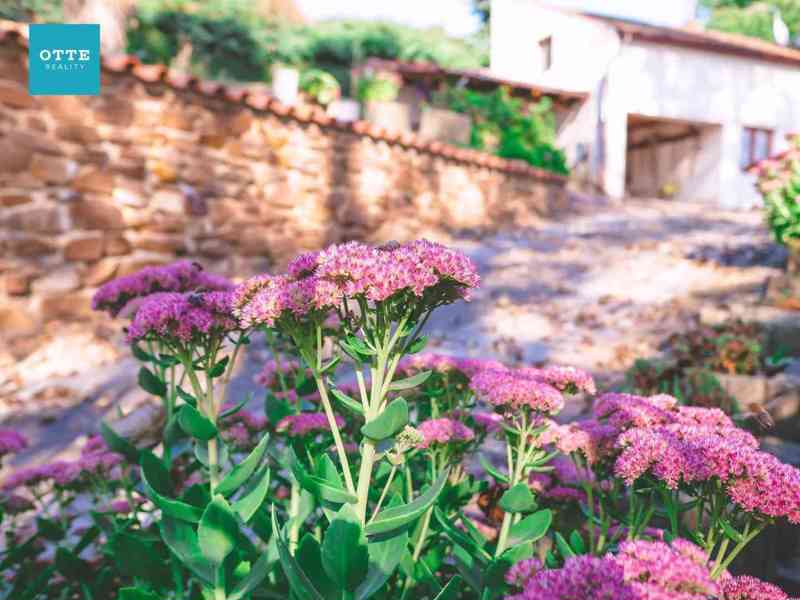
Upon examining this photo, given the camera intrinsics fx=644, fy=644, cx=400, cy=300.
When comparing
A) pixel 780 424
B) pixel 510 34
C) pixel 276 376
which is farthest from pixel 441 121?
pixel 276 376

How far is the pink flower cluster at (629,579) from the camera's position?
0.89 m

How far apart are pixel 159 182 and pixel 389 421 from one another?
4919 millimetres

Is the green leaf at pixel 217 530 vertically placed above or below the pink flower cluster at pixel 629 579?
below

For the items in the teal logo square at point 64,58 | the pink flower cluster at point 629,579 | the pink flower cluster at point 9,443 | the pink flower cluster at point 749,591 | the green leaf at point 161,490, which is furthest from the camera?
the teal logo square at point 64,58

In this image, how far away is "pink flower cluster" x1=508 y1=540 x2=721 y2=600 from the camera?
0.89m

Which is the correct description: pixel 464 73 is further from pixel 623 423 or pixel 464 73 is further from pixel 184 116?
pixel 623 423

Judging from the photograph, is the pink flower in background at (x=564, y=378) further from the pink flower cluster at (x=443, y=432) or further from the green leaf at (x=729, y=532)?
the green leaf at (x=729, y=532)

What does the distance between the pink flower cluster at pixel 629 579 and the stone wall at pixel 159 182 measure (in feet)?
15.5

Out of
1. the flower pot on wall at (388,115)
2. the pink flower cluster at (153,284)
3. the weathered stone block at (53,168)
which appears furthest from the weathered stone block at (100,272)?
the flower pot on wall at (388,115)

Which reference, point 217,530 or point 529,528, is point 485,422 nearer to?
point 529,528

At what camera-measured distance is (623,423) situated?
1.56 m

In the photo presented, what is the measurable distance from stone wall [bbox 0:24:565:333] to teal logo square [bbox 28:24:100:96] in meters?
2.13

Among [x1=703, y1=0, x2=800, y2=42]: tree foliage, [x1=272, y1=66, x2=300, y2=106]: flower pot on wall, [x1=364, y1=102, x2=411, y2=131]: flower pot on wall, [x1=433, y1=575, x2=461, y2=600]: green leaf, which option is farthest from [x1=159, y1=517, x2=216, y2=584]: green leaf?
[x1=703, y1=0, x2=800, y2=42]: tree foliage

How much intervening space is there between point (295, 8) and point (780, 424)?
18.5m
